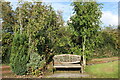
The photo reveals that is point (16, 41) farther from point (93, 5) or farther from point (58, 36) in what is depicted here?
point (93, 5)

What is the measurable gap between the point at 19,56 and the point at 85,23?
9.68 ft

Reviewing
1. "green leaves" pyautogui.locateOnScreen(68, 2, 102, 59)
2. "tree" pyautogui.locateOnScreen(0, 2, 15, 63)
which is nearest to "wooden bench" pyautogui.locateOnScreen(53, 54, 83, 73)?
"green leaves" pyautogui.locateOnScreen(68, 2, 102, 59)

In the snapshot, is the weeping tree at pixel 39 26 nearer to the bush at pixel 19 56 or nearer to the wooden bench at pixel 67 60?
the wooden bench at pixel 67 60

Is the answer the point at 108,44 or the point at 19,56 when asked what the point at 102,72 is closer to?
the point at 19,56

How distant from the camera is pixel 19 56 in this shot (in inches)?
215

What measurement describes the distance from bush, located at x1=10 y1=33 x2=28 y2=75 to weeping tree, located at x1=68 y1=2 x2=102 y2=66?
2.38m

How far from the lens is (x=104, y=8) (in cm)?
686

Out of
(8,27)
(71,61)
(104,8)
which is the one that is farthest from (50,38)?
(104,8)

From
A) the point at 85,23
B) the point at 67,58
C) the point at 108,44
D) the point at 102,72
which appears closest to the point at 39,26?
the point at 67,58

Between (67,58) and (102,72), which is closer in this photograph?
(102,72)

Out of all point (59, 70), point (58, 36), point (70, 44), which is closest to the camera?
point (59, 70)

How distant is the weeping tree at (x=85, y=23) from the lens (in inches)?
262

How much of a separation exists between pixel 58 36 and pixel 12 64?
2.75 meters

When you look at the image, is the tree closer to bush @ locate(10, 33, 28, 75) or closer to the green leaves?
bush @ locate(10, 33, 28, 75)
